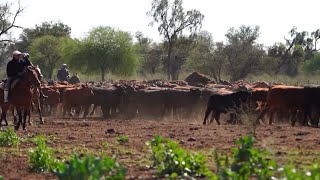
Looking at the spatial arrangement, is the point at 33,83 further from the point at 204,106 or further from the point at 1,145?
the point at 204,106

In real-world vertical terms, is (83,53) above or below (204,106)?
Answer: above

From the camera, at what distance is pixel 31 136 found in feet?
49.9

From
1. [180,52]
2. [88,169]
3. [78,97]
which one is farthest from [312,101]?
[180,52]

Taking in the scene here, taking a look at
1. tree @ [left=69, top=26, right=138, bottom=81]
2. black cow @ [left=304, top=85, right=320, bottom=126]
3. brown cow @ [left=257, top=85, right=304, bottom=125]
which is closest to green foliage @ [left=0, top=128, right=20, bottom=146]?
brown cow @ [left=257, top=85, right=304, bottom=125]

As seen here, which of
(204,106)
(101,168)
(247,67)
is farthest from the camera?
(247,67)

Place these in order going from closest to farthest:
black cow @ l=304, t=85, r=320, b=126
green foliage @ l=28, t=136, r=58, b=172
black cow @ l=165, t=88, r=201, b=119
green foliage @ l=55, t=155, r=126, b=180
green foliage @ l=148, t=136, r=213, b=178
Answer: green foliage @ l=55, t=155, r=126, b=180, green foliage @ l=148, t=136, r=213, b=178, green foliage @ l=28, t=136, r=58, b=172, black cow @ l=304, t=85, r=320, b=126, black cow @ l=165, t=88, r=201, b=119

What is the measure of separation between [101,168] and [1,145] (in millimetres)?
7301

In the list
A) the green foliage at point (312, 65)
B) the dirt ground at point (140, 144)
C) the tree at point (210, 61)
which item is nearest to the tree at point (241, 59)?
the tree at point (210, 61)

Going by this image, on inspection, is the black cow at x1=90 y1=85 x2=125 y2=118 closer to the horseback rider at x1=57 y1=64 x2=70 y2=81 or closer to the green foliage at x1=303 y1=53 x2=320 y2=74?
the horseback rider at x1=57 y1=64 x2=70 y2=81

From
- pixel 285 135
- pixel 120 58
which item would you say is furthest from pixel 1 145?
pixel 120 58

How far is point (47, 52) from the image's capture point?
2712 inches

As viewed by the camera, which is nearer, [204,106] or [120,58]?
[204,106]

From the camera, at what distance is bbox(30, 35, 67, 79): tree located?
68.6 m

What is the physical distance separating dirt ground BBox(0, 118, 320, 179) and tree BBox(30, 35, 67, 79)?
51.5 metres
